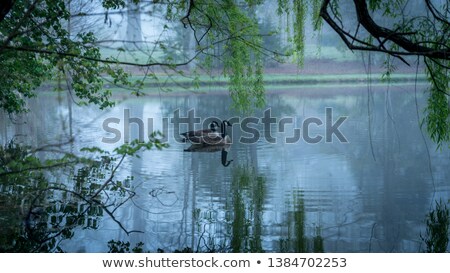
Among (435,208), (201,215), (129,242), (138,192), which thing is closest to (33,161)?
(129,242)

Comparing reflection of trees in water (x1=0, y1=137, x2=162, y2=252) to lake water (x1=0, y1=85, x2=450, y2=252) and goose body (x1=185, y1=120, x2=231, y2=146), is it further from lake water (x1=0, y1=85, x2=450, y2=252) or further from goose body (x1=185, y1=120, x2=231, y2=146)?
goose body (x1=185, y1=120, x2=231, y2=146)

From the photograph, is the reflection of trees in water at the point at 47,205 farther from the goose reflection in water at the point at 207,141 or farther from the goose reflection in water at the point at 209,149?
the goose reflection in water at the point at 207,141

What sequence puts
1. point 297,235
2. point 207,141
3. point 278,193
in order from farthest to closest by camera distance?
point 207,141 → point 278,193 → point 297,235

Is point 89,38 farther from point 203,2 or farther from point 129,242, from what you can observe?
point 129,242

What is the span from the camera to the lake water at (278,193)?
17.6 ft

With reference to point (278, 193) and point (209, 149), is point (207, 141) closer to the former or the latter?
point (209, 149)

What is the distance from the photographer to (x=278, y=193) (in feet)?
23.9

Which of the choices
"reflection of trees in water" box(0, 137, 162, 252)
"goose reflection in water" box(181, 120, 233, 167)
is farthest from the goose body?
"reflection of trees in water" box(0, 137, 162, 252)

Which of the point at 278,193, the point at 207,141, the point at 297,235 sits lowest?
the point at 297,235

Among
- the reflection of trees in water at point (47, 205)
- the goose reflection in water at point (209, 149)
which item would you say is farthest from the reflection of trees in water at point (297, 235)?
the goose reflection in water at point (209, 149)

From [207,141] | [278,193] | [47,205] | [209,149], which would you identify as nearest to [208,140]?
[207,141]

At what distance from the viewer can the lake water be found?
5.35m
